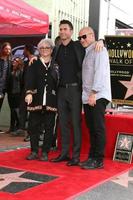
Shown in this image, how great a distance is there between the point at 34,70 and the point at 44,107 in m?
0.54

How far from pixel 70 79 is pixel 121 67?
4.91 ft

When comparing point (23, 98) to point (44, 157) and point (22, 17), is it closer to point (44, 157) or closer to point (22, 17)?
point (22, 17)

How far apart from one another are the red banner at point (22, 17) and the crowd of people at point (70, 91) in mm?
1350

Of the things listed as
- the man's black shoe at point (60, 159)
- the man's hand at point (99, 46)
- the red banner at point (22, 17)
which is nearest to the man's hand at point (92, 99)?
the man's hand at point (99, 46)

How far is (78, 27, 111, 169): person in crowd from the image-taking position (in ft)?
19.3

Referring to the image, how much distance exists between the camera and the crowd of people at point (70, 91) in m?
5.98

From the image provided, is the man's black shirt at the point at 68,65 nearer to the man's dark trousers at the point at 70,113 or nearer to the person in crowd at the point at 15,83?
the man's dark trousers at the point at 70,113

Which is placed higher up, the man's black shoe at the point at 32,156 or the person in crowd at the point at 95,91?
the person in crowd at the point at 95,91

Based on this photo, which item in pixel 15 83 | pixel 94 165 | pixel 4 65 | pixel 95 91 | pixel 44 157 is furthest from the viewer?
pixel 15 83

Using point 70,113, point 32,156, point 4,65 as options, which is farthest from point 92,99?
point 4,65

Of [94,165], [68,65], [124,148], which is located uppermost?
[68,65]

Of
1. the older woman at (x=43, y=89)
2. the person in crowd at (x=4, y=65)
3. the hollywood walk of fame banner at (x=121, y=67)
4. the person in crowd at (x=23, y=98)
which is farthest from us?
the person in crowd at (x=4, y=65)

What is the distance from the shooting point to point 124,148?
6.64 metres

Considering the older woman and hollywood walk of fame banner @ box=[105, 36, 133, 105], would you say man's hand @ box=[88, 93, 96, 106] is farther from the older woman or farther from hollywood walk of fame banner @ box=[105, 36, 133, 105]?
hollywood walk of fame banner @ box=[105, 36, 133, 105]
